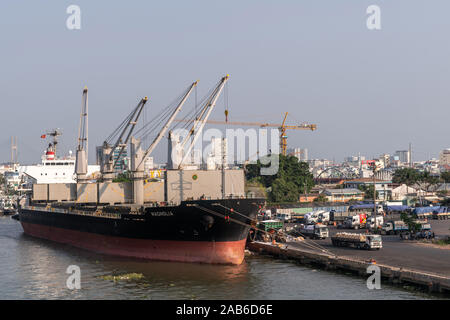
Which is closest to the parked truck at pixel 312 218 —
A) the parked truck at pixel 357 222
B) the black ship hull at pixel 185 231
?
the parked truck at pixel 357 222

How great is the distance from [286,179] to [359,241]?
75948 mm

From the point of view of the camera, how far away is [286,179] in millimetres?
116562

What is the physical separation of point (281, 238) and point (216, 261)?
1094 cm

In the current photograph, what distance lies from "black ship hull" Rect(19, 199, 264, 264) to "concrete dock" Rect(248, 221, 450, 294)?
4971 mm

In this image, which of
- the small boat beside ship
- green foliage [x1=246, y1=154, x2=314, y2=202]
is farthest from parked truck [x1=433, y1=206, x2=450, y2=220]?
the small boat beside ship

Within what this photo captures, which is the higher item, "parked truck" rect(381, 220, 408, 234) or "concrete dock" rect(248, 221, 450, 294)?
"parked truck" rect(381, 220, 408, 234)

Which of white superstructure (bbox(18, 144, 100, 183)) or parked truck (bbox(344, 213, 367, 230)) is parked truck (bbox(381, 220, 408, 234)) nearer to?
parked truck (bbox(344, 213, 367, 230))

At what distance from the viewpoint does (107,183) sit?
53.3 meters

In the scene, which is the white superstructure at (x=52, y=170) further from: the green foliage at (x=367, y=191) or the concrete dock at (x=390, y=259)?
the green foliage at (x=367, y=191)

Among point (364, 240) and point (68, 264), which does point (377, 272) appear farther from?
point (68, 264)

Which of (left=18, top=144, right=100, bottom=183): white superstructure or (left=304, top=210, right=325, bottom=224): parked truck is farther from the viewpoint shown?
(left=18, top=144, right=100, bottom=183): white superstructure

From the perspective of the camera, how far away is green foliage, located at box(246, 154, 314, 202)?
10648cm
